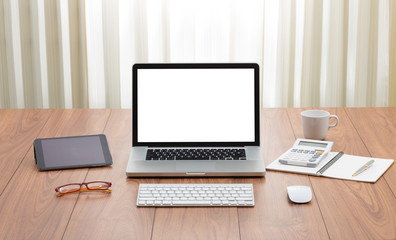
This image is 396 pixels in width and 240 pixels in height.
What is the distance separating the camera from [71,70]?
11.0ft

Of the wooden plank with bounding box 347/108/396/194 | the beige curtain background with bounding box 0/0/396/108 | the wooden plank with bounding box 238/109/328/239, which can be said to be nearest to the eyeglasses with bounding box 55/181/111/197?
the wooden plank with bounding box 238/109/328/239

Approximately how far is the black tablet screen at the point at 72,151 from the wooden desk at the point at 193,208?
4cm

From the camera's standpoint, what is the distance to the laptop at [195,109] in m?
1.72

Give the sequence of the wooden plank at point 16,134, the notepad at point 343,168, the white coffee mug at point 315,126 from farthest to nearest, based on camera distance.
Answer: the white coffee mug at point 315,126 → the wooden plank at point 16,134 → the notepad at point 343,168

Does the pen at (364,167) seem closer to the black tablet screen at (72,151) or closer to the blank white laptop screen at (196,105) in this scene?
the blank white laptop screen at (196,105)

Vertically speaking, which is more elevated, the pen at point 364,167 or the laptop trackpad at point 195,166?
the laptop trackpad at point 195,166

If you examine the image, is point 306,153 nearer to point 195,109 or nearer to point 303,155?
point 303,155

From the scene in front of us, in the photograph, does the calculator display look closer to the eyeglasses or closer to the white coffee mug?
the white coffee mug

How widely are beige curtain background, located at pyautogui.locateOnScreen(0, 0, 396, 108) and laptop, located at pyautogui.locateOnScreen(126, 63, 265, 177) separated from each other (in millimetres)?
1589

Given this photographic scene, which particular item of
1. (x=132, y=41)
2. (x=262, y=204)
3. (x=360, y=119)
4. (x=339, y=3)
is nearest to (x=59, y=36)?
(x=132, y=41)

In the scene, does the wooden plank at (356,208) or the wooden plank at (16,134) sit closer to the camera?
the wooden plank at (356,208)

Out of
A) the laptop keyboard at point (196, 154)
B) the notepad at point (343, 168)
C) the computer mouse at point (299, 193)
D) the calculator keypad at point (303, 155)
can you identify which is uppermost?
the laptop keyboard at point (196, 154)

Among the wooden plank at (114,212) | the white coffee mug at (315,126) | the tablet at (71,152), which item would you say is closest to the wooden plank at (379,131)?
the white coffee mug at (315,126)

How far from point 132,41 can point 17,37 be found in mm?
647
